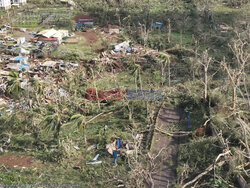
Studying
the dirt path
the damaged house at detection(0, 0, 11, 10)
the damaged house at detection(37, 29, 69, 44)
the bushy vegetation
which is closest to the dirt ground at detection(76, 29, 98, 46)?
the damaged house at detection(37, 29, 69, 44)

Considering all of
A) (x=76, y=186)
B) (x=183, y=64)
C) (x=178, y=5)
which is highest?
(x=178, y=5)

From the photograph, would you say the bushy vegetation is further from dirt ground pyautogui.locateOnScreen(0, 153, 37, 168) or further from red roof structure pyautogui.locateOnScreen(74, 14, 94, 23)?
red roof structure pyautogui.locateOnScreen(74, 14, 94, 23)

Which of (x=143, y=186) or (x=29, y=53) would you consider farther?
(x=29, y=53)

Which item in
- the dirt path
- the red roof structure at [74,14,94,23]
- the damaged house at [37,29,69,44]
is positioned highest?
the red roof structure at [74,14,94,23]


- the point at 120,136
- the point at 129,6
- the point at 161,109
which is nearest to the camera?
the point at 120,136

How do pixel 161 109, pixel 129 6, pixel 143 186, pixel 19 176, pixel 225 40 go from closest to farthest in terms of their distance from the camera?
pixel 143 186 < pixel 19 176 < pixel 161 109 < pixel 225 40 < pixel 129 6

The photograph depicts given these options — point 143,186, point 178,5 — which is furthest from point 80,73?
point 178,5

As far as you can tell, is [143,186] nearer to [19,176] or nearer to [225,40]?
[19,176]
